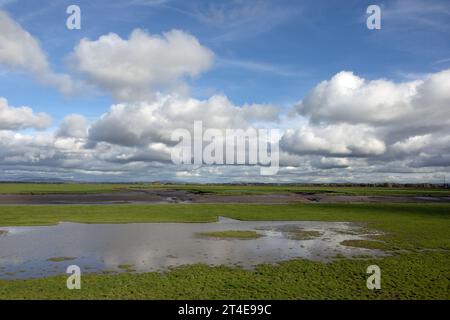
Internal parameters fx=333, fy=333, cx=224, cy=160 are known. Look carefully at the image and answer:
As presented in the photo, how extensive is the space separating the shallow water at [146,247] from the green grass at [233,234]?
1193 millimetres

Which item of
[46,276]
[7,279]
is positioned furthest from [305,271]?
[7,279]

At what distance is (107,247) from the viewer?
31.2m

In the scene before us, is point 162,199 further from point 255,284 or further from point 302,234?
point 255,284

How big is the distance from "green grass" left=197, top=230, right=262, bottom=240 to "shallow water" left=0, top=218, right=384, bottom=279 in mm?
1193

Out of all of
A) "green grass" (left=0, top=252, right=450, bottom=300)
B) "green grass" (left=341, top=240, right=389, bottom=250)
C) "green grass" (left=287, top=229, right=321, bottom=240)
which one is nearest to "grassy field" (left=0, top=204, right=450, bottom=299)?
"green grass" (left=0, top=252, right=450, bottom=300)

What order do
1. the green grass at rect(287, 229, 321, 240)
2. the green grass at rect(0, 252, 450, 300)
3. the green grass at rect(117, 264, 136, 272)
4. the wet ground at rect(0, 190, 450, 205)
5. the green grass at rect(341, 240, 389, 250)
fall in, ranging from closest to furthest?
the green grass at rect(0, 252, 450, 300)
the green grass at rect(117, 264, 136, 272)
the green grass at rect(341, 240, 389, 250)
the green grass at rect(287, 229, 321, 240)
the wet ground at rect(0, 190, 450, 205)

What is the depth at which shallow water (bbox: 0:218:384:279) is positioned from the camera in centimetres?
2519

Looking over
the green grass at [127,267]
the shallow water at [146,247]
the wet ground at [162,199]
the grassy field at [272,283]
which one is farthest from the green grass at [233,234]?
the wet ground at [162,199]

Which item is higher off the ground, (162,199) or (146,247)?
(146,247)

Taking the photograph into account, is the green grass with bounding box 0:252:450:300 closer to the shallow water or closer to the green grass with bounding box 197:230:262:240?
the shallow water

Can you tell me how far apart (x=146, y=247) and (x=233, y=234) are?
37.6ft

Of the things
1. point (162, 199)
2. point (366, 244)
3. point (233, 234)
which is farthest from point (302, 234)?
point (162, 199)

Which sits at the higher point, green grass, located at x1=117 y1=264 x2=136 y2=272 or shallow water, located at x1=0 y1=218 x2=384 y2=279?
green grass, located at x1=117 y1=264 x2=136 y2=272

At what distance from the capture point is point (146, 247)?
3138 centimetres
